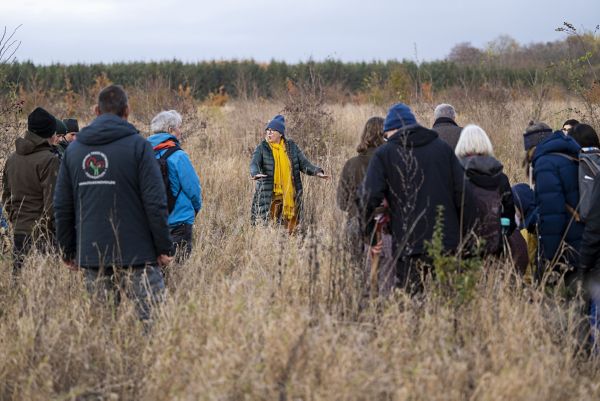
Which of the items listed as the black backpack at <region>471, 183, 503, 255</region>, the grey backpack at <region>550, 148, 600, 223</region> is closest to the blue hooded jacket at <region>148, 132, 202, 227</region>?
the black backpack at <region>471, 183, 503, 255</region>

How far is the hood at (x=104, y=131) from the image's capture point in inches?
197

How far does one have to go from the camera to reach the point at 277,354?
429 centimetres

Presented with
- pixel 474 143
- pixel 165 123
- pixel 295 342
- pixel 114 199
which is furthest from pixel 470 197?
pixel 165 123

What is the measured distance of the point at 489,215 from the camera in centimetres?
557

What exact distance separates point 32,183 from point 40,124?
0.50 metres

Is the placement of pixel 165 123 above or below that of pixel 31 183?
above

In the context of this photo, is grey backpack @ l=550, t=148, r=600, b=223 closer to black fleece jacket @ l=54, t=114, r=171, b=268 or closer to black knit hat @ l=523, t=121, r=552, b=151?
black knit hat @ l=523, t=121, r=552, b=151

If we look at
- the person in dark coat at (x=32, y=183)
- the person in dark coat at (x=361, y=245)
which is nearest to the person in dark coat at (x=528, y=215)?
the person in dark coat at (x=361, y=245)

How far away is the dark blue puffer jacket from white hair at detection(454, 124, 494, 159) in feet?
1.34

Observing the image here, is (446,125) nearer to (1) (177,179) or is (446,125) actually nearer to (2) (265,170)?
(2) (265,170)

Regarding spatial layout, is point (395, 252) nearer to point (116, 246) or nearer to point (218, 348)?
point (218, 348)

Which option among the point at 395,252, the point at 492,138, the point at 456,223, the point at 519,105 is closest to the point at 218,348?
the point at 395,252

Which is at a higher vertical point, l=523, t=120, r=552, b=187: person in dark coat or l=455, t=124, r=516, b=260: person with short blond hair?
l=523, t=120, r=552, b=187: person in dark coat

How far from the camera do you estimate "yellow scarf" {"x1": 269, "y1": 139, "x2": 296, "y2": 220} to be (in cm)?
904
